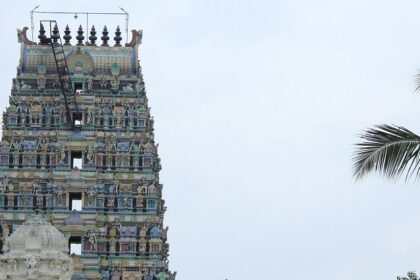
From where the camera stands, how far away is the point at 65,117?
276ft

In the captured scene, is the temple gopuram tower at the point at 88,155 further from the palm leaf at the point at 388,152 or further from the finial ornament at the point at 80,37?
the palm leaf at the point at 388,152

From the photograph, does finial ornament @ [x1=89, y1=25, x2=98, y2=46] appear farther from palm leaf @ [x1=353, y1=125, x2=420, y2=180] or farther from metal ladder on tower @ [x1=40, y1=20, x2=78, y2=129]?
palm leaf @ [x1=353, y1=125, x2=420, y2=180]

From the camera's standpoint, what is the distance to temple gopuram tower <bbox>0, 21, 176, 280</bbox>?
80.2 m

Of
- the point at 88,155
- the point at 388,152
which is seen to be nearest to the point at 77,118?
the point at 88,155

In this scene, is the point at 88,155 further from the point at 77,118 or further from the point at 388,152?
the point at 388,152

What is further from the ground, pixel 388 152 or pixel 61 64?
pixel 61 64

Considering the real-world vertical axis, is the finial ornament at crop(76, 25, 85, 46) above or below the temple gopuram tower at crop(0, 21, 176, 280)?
above

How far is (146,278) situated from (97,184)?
7.11 meters

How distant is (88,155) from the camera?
271ft

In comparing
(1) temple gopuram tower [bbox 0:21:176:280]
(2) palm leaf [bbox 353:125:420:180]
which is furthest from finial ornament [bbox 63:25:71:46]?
(2) palm leaf [bbox 353:125:420:180]

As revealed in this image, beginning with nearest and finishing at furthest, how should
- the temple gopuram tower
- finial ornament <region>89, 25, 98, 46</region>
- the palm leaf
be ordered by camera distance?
the palm leaf < the temple gopuram tower < finial ornament <region>89, 25, 98, 46</region>

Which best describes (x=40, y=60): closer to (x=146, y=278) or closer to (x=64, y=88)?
(x=64, y=88)

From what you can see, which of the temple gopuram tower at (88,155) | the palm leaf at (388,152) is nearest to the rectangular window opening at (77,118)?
the temple gopuram tower at (88,155)

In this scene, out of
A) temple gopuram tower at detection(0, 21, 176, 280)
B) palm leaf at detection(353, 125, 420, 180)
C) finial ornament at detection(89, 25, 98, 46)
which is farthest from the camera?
finial ornament at detection(89, 25, 98, 46)
